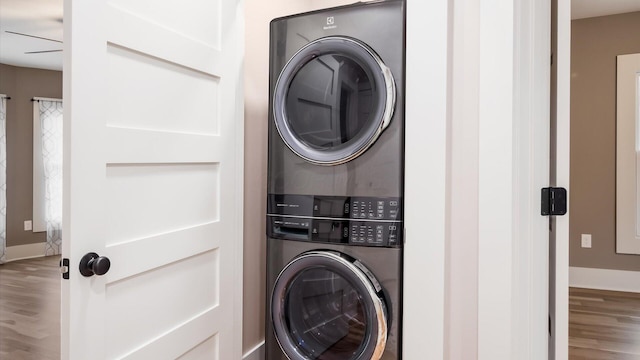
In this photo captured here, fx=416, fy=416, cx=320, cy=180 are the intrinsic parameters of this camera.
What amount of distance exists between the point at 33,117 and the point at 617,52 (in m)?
7.48

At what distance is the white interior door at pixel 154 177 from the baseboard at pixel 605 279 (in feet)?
12.6

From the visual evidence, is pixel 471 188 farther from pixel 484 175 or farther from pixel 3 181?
pixel 3 181

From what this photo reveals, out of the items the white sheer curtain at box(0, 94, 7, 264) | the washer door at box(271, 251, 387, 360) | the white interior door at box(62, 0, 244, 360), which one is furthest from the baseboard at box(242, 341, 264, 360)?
the white sheer curtain at box(0, 94, 7, 264)

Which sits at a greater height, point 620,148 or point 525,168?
point 620,148

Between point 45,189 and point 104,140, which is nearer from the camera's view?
point 104,140

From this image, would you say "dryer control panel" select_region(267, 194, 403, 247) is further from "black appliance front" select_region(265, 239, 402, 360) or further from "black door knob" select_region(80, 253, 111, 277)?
"black door knob" select_region(80, 253, 111, 277)

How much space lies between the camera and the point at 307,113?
1.76m

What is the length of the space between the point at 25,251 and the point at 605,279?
746 cm

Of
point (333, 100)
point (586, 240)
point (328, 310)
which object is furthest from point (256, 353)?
point (586, 240)

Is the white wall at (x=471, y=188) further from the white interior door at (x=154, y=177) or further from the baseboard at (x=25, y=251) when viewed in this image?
the baseboard at (x=25, y=251)

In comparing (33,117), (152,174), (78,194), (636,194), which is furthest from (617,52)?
(33,117)

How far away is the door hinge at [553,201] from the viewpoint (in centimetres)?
149

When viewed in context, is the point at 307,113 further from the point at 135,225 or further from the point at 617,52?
the point at 617,52

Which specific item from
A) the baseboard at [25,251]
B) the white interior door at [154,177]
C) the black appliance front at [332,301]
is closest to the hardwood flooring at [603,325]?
the black appliance front at [332,301]
